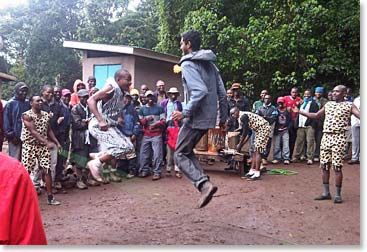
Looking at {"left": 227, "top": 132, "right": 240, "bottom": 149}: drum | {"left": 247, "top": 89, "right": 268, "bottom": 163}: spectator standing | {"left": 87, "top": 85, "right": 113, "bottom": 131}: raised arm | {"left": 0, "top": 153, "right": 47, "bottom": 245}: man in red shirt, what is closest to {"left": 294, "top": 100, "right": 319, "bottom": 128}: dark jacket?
{"left": 247, "top": 89, "right": 268, "bottom": 163}: spectator standing

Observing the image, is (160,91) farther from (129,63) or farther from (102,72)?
(102,72)

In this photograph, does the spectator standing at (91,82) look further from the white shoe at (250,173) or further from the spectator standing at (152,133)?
the white shoe at (250,173)

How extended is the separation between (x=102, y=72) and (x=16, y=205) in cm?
509

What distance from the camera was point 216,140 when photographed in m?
6.16

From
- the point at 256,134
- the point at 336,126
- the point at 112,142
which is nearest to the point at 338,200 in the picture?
the point at 336,126

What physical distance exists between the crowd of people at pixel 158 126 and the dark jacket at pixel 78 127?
1 cm

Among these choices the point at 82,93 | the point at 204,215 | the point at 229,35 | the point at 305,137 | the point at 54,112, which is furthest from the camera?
the point at 305,137

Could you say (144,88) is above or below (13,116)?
above

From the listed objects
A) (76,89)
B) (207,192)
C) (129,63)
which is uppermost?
(129,63)

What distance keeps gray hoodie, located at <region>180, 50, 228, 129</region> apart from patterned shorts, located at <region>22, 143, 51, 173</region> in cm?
192

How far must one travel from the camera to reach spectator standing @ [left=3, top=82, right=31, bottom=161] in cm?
461

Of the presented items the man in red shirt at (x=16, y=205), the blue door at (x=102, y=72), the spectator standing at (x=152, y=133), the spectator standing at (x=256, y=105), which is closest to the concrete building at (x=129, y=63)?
the blue door at (x=102, y=72)

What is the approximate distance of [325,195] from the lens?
15.8 feet

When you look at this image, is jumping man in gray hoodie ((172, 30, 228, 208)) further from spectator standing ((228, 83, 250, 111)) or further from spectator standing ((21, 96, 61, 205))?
spectator standing ((228, 83, 250, 111))
